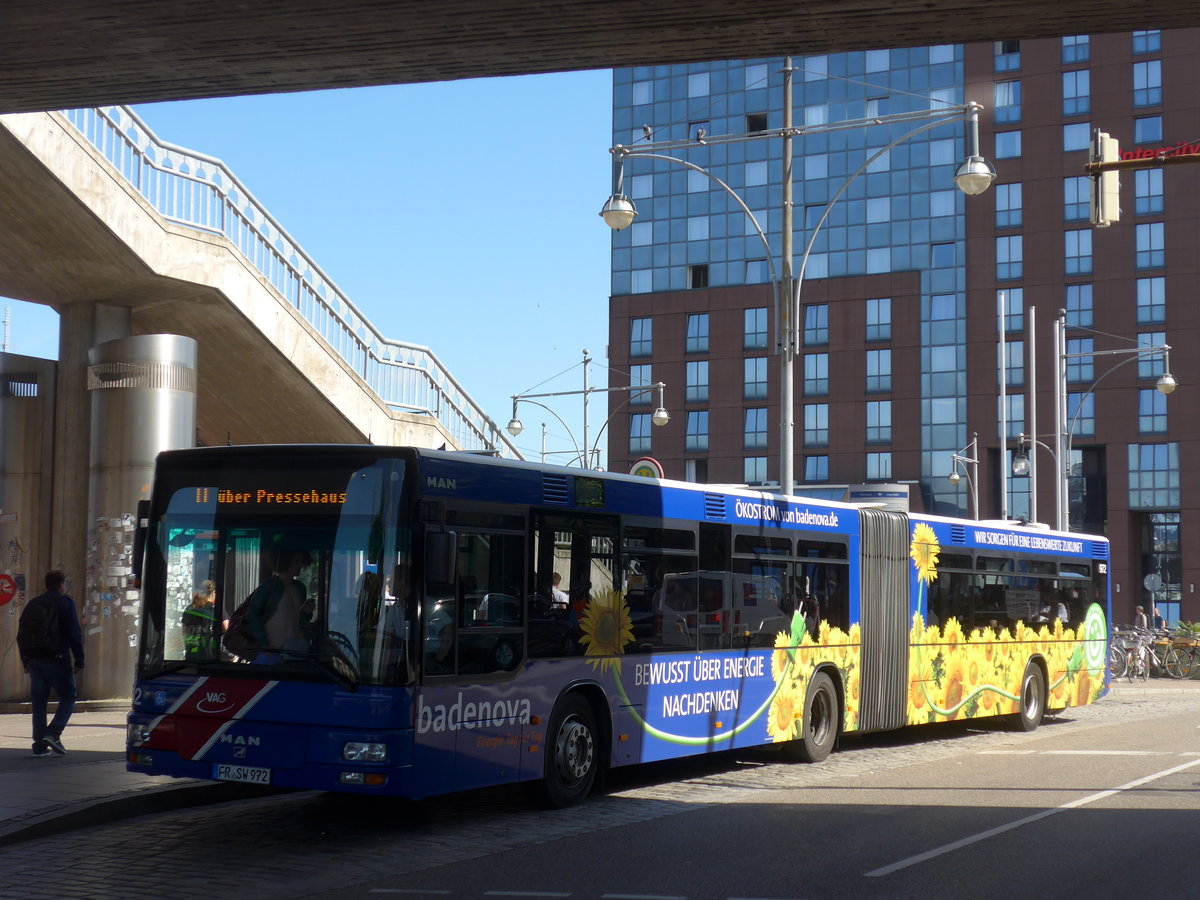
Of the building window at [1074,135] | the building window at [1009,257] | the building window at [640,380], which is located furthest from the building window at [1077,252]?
the building window at [640,380]

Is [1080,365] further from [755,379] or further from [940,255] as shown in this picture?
[755,379]

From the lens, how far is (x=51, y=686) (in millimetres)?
13820

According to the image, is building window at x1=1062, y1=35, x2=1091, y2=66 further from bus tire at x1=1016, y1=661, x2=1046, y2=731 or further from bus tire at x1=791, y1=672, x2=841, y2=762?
bus tire at x1=791, y1=672, x2=841, y2=762

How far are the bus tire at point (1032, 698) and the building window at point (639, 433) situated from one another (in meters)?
61.2

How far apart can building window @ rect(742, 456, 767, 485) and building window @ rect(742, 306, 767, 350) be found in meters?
6.02

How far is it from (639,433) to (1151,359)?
87.3 ft

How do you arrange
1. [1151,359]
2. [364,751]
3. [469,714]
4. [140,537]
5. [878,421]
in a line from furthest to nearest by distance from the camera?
[878,421] → [1151,359] → [140,537] → [469,714] → [364,751]

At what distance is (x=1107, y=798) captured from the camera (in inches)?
492

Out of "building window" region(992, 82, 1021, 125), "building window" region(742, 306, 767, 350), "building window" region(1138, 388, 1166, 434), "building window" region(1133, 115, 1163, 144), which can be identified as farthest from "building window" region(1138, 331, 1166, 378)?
"building window" region(742, 306, 767, 350)

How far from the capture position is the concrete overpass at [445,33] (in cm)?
886

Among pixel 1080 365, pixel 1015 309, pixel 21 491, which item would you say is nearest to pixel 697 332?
pixel 1015 309

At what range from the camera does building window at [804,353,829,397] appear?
79625 millimetres

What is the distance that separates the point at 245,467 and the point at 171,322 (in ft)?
30.1

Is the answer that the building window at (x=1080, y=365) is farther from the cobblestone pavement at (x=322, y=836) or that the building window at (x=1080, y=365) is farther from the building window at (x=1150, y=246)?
the cobblestone pavement at (x=322, y=836)
